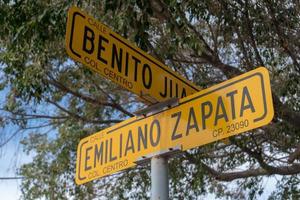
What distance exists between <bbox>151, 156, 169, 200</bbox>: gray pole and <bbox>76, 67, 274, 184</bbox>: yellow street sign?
64 mm

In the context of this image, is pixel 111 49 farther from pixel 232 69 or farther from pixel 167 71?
pixel 232 69

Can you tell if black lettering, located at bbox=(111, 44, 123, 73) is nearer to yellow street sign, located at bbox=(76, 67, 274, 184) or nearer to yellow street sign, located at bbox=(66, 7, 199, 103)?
yellow street sign, located at bbox=(66, 7, 199, 103)

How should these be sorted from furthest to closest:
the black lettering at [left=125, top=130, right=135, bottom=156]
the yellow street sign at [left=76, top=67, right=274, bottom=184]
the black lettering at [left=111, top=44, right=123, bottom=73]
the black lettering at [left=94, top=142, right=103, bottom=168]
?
the black lettering at [left=94, top=142, right=103, bottom=168] → the black lettering at [left=125, top=130, right=135, bottom=156] → the black lettering at [left=111, top=44, right=123, bottom=73] → the yellow street sign at [left=76, top=67, right=274, bottom=184]

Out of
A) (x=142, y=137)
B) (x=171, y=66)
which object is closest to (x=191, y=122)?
(x=142, y=137)

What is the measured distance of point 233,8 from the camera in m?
6.52

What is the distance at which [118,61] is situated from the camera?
2986 mm

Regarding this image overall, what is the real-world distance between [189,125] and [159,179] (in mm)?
328

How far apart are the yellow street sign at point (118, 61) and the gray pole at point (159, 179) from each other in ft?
1.15

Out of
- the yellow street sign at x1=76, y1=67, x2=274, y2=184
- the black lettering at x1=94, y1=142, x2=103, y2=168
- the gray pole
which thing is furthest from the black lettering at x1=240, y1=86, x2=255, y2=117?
the black lettering at x1=94, y1=142, x2=103, y2=168

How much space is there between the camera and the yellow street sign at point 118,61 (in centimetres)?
285

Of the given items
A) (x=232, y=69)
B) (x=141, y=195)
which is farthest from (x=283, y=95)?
(x=141, y=195)

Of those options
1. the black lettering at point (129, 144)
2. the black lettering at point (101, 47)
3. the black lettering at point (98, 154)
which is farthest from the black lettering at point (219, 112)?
the black lettering at point (98, 154)

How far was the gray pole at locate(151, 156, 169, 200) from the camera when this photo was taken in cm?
279

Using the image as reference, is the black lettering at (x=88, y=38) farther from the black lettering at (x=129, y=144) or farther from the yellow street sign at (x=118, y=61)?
the black lettering at (x=129, y=144)
